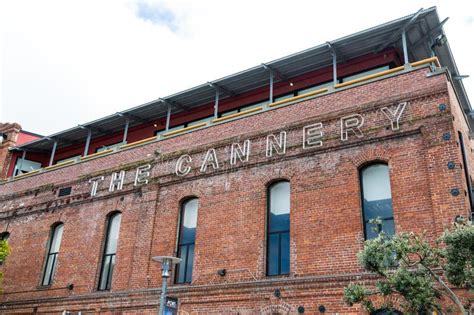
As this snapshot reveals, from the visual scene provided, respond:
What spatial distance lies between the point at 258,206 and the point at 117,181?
6.92 meters

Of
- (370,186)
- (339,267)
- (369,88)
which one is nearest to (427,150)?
(370,186)

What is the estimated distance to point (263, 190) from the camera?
51.5ft

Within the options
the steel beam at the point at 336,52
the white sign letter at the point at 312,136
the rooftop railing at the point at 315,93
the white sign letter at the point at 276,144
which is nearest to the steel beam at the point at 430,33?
the rooftop railing at the point at 315,93

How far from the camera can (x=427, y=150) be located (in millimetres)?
13133

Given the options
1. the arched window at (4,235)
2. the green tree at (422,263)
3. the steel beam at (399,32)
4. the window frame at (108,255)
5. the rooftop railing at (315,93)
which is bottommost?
the green tree at (422,263)

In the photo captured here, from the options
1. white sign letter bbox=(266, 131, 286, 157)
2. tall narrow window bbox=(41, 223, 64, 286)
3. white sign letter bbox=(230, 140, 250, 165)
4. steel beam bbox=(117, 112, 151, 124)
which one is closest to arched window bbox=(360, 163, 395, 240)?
white sign letter bbox=(266, 131, 286, 157)

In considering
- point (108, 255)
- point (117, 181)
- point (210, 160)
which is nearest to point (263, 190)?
point (210, 160)

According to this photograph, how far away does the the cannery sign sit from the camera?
47.6 ft

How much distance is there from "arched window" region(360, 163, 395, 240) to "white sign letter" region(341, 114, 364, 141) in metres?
1.08

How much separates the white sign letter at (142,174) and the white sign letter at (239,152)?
386 cm

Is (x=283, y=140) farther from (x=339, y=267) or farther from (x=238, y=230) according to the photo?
(x=339, y=267)

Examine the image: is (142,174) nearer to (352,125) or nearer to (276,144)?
(276,144)

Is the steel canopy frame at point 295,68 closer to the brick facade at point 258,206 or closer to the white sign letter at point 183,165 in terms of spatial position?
the brick facade at point 258,206

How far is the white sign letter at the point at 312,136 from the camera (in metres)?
15.2
